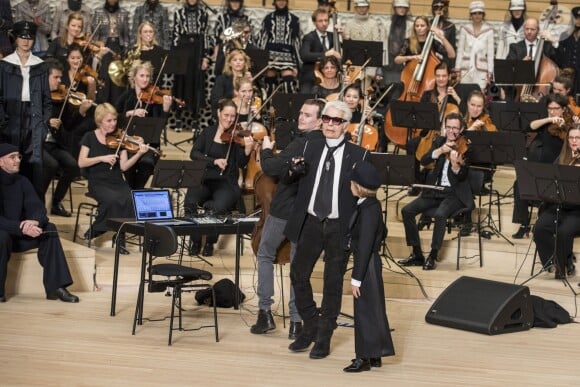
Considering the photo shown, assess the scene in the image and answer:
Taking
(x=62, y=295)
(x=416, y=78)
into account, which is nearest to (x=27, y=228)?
(x=62, y=295)

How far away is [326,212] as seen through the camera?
7.26m

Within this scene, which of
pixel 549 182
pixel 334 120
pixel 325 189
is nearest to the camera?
pixel 334 120

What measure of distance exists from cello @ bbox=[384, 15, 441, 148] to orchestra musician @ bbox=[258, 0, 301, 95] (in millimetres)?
1553

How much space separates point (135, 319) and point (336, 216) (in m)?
1.62

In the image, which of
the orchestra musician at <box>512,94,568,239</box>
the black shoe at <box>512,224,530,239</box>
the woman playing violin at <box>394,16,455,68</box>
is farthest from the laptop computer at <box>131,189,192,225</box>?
the woman playing violin at <box>394,16,455,68</box>

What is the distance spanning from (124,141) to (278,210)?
110 inches

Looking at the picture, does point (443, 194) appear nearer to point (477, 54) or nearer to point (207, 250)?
point (207, 250)

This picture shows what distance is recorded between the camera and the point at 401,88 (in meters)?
12.1

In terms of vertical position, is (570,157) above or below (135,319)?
above

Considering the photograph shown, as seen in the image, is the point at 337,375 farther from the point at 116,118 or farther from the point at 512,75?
the point at 512,75

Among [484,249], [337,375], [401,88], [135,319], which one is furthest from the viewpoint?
[401,88]

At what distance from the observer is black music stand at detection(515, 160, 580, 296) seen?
8.98 meters

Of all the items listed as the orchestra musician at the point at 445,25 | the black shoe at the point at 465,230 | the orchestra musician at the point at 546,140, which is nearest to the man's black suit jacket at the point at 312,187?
the black shoe at the point at 465,230

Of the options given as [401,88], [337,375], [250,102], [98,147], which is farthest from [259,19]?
[337,375]
